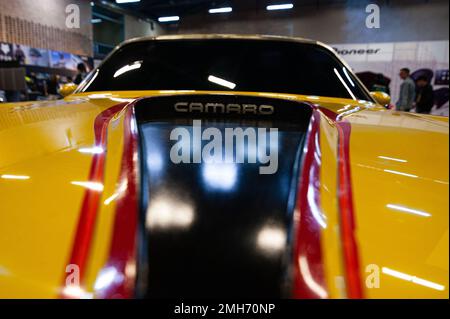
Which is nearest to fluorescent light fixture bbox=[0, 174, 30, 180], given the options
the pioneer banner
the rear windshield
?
the rear windshield

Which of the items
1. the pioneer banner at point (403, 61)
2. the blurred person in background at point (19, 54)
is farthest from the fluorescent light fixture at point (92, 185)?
the pioneer banner at point (403, 61)

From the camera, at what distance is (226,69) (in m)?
1.51

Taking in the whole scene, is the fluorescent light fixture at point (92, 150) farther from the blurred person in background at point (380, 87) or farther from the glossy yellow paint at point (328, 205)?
the blurred person in background at point (380, 87)

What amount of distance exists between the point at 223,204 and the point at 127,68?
1.22 meters

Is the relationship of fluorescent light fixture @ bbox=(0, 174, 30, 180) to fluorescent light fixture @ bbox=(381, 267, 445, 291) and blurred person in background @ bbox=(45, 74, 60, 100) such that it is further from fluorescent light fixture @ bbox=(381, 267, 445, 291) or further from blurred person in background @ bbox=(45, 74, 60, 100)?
blurred person in background @ bbox=(45, 74, 60, 100)

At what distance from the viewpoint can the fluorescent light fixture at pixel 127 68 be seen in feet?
5.08

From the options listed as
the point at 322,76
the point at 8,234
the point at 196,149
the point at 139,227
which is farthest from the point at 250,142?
the point at 322,76

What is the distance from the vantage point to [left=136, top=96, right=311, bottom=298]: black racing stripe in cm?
44

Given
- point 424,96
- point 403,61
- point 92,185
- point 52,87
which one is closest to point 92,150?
point 92,185

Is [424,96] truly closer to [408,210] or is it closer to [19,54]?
[408,210]

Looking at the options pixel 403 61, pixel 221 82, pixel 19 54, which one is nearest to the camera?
pixel 221 82

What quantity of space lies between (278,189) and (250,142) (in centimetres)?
17

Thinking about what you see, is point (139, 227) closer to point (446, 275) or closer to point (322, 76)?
point (446, 275)
